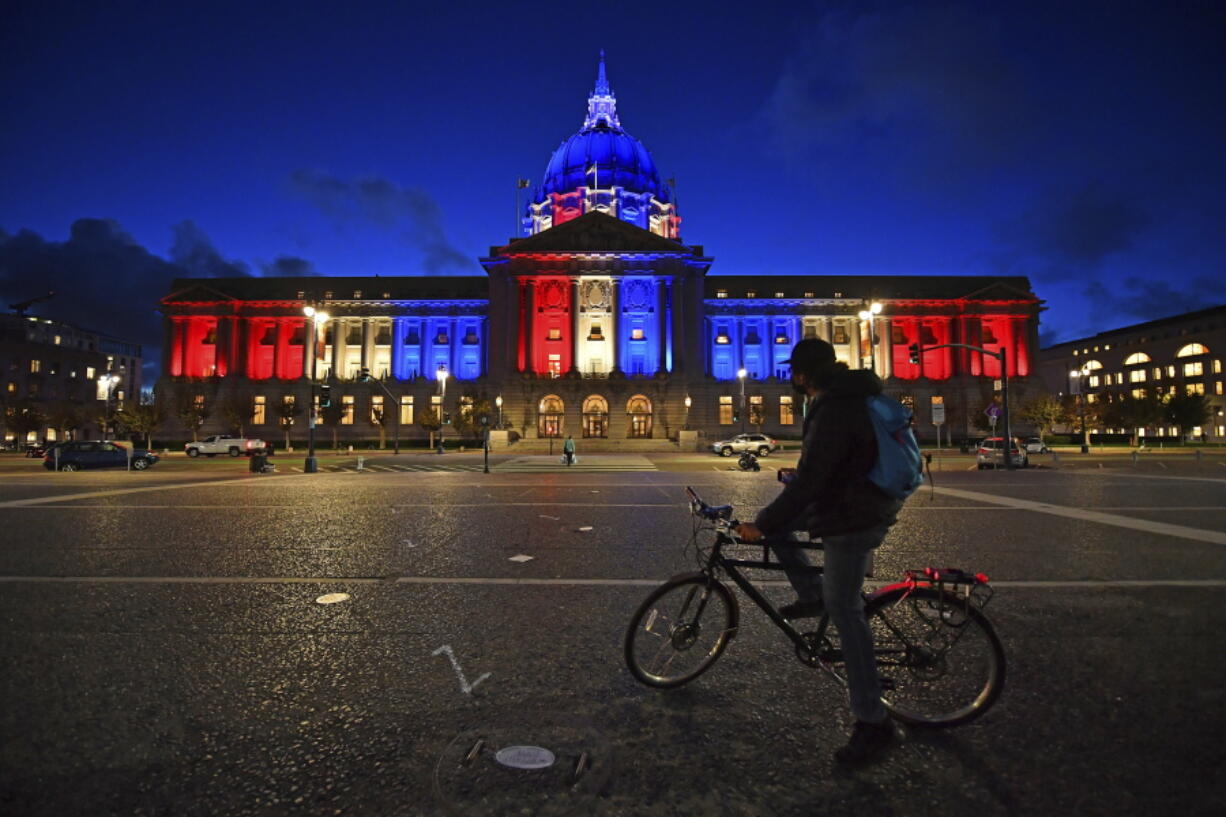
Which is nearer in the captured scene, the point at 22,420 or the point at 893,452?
the point at 893,452

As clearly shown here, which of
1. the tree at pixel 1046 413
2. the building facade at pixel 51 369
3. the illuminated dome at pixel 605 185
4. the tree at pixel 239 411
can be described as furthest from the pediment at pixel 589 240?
the building facade at pixel 51 369

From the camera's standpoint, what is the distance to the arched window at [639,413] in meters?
63.4

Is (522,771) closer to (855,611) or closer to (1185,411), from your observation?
(855,611)

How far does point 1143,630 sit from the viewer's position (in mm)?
4902

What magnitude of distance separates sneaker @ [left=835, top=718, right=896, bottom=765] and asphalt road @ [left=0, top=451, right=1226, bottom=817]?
0.07m

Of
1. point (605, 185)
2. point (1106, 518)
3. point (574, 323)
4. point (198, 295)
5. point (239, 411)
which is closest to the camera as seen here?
point (1106, 518)

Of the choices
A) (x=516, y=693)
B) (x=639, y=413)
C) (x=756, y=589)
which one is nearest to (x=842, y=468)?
(x=756, y=589)

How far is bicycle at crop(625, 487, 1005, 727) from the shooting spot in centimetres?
340

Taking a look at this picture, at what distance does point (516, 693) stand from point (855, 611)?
2059 millimetres

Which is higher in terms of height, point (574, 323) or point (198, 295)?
point (198, 295)

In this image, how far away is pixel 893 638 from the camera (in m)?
3.68

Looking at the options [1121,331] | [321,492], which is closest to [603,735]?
[321,492]

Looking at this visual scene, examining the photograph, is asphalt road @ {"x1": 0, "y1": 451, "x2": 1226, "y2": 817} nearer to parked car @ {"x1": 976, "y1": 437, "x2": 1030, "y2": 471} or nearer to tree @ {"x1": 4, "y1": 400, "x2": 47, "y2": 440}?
parked car @ {"x1": 976, "y1": 437, "x2": 1030, "y2": 471}

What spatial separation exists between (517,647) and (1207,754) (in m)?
3.95
